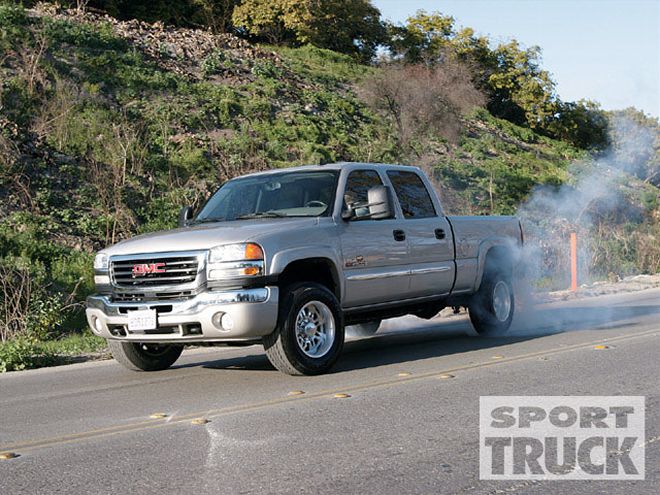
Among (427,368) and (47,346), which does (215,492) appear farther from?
(47,346)

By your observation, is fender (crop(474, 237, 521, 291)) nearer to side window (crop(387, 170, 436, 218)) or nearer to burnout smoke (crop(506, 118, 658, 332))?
burnout smoke (crop(506, 118, 658, 332))

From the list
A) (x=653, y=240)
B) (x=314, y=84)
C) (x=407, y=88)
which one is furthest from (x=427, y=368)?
(x=314, y=84)

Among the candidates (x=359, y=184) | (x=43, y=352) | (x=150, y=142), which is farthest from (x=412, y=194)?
(x=150, y=142)

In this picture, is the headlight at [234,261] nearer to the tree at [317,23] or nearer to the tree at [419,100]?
the tree at [419,100]

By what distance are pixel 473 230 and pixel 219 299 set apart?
4208 millimetres

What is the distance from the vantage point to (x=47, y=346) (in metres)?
12.6

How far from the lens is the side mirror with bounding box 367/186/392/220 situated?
9461 mm

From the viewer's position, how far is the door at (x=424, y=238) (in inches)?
412

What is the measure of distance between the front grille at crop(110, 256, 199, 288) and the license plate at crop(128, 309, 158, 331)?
0.26 m

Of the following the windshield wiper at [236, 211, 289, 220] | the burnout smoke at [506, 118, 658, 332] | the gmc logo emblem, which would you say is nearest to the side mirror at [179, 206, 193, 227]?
the windshield wiper at [236, 211, 289, 220]

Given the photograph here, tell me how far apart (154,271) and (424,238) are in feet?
10.7

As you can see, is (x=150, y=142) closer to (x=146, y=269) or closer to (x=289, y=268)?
(x=146, y=269)

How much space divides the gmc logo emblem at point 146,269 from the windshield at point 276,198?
4.35 ft

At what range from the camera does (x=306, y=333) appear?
895cm
